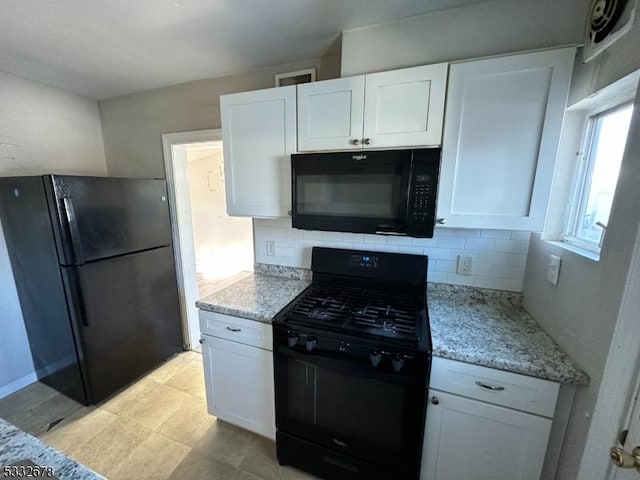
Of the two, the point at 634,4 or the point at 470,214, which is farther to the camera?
the point at 470,214

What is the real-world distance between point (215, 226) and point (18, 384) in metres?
3.55

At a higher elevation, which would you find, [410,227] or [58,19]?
[58,19]

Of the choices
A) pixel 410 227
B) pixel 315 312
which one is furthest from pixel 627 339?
pixel 315 312

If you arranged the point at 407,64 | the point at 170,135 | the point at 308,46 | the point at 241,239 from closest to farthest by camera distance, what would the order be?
1. the point at 407,64
2. the point at 308,46
3. the point at 170,135
4. the point at 241,239

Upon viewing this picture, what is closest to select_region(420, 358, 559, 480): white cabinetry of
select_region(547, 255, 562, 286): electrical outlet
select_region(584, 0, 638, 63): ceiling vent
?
select_region(547, 255, 562, 286): electrical outlet

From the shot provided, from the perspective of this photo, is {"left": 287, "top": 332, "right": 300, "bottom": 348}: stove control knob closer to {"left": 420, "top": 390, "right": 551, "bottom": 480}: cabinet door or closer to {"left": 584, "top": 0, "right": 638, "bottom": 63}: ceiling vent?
{"left": 420, "top": 390, "right": 551, "bottom": 480}: cabinet door

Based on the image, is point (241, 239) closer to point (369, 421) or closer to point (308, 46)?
point (308, 46)

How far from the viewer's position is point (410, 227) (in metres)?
1.31

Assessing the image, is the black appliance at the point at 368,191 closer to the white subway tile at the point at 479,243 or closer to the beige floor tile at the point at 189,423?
the white subway tile at the point at 479,243

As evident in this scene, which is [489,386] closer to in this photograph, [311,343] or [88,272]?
[311,343]

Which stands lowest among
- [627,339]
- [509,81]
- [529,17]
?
[627,339]

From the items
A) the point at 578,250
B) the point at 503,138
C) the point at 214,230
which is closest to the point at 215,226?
the point at 214,230

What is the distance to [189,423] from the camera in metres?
1.90

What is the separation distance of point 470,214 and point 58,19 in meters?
2.29
